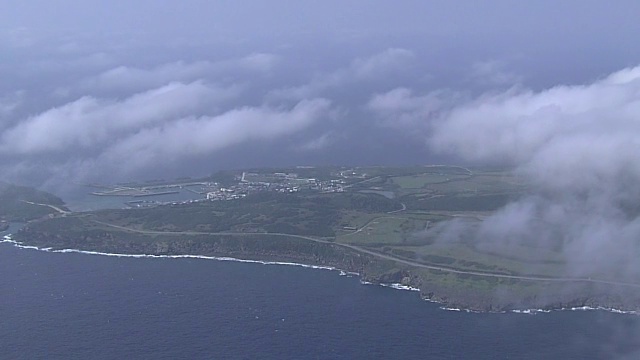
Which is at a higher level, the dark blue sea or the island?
the island

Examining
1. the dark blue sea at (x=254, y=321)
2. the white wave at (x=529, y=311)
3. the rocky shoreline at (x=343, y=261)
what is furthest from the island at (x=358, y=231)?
the dark blue sea at (x=254, y=321)

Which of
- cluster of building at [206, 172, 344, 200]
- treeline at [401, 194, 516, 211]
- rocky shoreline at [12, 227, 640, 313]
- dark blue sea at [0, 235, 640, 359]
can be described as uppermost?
cluster of building at [206, 172, 344, 200]

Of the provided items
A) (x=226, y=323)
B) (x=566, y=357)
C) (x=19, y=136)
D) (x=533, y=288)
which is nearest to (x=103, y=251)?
(x=226, y=323)

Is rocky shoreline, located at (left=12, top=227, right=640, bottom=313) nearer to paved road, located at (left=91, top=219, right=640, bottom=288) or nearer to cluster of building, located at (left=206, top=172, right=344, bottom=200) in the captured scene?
paved road, located at (left=91, top=219, right=640, bottom=288)

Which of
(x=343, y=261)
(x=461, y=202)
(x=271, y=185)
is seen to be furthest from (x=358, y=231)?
(x=271, y=185)

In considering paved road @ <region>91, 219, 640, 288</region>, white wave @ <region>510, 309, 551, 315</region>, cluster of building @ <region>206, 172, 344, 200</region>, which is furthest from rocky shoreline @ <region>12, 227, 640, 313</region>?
cluster of building @ <region>206, 172, 344, 200</region>

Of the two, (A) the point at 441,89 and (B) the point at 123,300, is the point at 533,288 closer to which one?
(B) the point at 123,300
